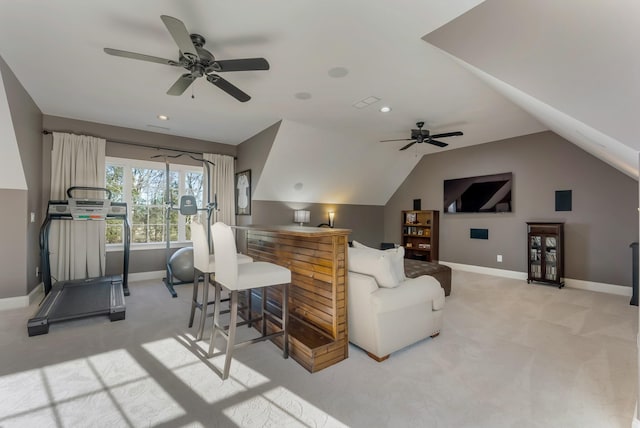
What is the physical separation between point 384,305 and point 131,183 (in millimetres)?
5155

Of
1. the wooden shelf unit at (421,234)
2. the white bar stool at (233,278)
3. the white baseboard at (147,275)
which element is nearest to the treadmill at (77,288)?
the white baseboard at (147,275)

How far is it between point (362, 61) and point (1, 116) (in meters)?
4.03

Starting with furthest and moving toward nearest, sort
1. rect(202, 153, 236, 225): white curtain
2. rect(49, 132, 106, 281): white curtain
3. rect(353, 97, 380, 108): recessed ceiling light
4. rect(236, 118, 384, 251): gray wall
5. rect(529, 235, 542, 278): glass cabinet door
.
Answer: rect(202, 153, 236, 225): white curtain, rect(236, 118, 384, 251): gray wall, rect(529, 235, 542, 278): glass cabinet door, rect(49, 132, 106, 281): white curtain, rect(353, 97, 380, 108): recessed ceiling light

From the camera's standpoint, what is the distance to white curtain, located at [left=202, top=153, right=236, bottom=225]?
5.85 meters

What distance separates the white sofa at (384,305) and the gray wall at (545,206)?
3.98 m

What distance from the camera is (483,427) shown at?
1.67m

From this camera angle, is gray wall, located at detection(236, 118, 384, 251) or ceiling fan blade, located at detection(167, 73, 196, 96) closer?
ceiling fan blade, located at detection(167, 73, 196, 96)

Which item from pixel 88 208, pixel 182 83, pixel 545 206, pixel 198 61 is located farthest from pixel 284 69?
pixel 545 206

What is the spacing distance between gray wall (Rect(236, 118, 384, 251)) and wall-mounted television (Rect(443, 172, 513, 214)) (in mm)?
2019

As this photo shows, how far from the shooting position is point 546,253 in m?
5.01

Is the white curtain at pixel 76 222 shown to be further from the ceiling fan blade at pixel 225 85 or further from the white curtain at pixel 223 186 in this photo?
the ceiling fan blade at pixel 225 85

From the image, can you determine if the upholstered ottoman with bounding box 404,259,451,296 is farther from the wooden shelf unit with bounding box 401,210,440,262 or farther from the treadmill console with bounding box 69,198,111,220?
the treadmill console with bounding box 69,198,111,220

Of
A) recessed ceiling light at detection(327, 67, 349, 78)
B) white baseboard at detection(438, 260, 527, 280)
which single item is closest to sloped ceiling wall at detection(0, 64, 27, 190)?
recessed ceiling light at detection(327, 67, 349, 78)

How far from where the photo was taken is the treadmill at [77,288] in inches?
122
